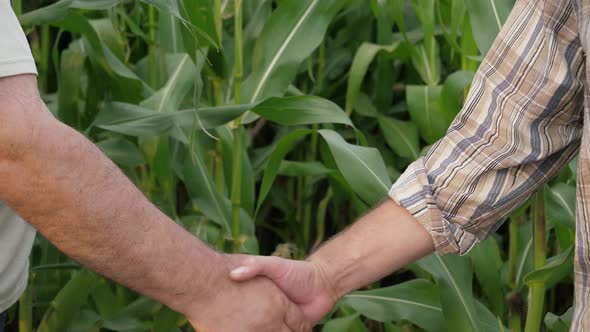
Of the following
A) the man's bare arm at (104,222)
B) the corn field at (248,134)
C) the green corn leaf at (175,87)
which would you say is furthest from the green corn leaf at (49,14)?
the man's bare arm at (104,222)

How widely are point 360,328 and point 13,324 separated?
31.1 inches

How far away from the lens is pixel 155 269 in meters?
1.50

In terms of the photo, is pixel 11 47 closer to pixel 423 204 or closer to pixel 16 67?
pixel 16 67

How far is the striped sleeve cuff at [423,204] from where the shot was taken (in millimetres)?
1545

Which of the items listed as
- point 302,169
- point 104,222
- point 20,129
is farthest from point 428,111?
point 20,129

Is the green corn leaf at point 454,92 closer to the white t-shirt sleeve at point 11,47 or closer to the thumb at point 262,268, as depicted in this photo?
the thumb at point 262,268

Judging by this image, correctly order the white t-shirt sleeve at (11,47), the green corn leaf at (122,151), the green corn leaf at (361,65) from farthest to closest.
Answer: the green corn leaf at (361,65), the green corn leaf at (122,151), the white t-shirt sleeve at (11,47)

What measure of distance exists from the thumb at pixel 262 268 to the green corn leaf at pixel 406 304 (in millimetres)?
217

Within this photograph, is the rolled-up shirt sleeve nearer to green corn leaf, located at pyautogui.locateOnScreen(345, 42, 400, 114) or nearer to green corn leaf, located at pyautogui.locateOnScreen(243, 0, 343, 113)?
green corn leaf, located at pyautogui.locateOnScreen(243, 0, 343, 113)

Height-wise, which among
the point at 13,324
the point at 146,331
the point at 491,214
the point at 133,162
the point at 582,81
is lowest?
the point at 13,324

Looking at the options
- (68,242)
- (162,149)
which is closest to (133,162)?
(162,149)

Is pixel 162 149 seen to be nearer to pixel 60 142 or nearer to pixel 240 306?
pixel 240 306

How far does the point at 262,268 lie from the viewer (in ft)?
5.48

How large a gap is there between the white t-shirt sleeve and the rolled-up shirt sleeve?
1.87ft
